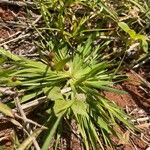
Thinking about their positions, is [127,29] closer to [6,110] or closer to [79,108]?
[79,108]

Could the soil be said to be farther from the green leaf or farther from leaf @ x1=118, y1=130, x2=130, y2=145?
the green leaf

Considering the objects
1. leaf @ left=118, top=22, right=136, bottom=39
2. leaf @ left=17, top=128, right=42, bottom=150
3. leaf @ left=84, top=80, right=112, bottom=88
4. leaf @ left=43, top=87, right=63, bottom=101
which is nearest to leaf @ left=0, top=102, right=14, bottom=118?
leaf @ left=17, top=128, right=42, bottom=150

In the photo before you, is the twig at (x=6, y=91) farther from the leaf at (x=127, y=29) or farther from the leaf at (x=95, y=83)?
the leaf at (x=127, y=29)

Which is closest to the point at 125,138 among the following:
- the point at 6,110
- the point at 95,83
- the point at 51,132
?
the point at 95,83

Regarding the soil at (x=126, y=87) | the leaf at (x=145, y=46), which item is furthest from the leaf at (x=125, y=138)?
the leaf at (x=145, y=46)

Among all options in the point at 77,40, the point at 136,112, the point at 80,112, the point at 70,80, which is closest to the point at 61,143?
the point at 80,112
